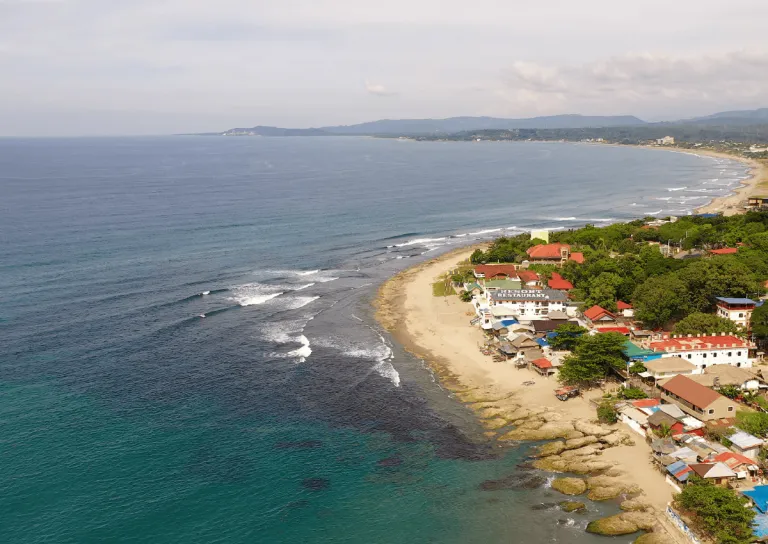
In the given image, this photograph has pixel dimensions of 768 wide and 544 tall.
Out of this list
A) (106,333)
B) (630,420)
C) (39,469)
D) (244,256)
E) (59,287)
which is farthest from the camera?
(244,256)

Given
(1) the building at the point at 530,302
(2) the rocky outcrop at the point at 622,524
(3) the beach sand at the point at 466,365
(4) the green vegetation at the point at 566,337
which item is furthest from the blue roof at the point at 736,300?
(2) the rocky outcrop at the point at 622,524

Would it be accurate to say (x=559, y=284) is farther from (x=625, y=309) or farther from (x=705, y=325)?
(x=705, y=325)

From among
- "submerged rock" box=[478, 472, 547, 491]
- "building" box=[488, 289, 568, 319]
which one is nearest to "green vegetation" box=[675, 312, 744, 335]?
"building" box=[488, 289, 568, 319]

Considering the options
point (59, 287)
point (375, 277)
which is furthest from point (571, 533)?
point (59, 287)

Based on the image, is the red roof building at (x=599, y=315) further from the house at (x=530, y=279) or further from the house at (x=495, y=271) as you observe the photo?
the house at (x=495, y=271)

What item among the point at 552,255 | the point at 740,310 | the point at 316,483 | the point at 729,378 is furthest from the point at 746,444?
the point at 552,255

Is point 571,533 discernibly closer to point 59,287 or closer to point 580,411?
point 580,411
